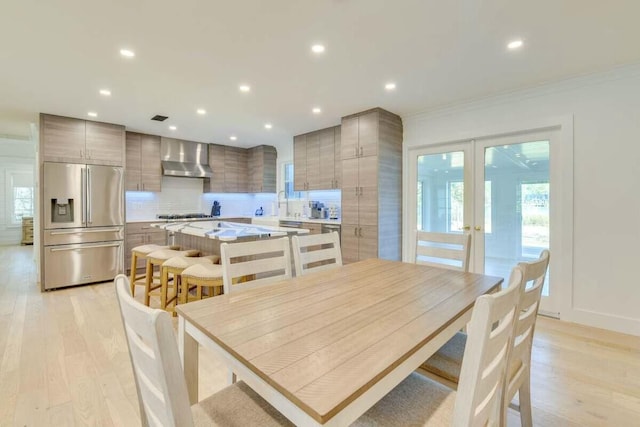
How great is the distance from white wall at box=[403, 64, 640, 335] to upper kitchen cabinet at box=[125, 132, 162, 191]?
5763 millimetres

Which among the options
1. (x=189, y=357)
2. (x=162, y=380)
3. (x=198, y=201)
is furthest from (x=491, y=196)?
(x=198, y=201)

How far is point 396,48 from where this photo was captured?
2.40 m

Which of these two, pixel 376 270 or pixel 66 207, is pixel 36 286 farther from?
pixel 376 270

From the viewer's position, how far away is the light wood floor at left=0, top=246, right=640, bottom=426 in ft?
5.57

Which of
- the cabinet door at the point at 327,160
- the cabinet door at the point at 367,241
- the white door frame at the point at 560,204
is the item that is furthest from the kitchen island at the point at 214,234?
the white door frame at the point at 560,204

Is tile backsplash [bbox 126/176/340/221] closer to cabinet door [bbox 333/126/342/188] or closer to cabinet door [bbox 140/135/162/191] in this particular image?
cabinet door [bbox 140/135/162/191]

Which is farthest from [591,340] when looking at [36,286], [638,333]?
[36,286]

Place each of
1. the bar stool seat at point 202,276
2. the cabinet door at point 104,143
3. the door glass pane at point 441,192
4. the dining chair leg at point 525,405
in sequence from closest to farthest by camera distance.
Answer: the dining chair leg at point 525,405 → the bar stool seat at point 202,276 → the door glass pane at point 441,192 → the cabinet door at point 104,143

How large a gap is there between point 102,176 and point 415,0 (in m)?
4.73

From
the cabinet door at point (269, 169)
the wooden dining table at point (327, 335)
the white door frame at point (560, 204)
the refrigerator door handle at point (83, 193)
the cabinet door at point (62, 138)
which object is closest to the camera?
the wooden dining table at point (327, 335)

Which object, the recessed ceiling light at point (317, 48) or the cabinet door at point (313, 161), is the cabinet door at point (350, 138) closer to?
the cabinet door at point (313, 161)

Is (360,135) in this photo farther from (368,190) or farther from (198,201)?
(198,201)

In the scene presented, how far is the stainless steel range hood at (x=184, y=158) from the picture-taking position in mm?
Result: 5473

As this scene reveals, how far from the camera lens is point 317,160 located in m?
5.01
